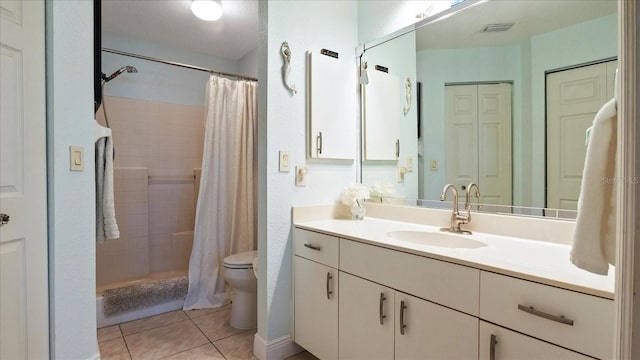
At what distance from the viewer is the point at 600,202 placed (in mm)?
573

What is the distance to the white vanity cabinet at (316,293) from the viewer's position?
1.56 metres

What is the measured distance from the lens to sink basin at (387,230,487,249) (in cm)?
142

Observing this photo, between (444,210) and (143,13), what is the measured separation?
105 inches

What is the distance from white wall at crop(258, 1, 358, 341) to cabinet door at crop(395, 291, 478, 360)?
2.58 ft

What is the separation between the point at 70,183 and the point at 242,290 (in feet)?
4.14

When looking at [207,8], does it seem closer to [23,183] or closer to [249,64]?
[249,64]

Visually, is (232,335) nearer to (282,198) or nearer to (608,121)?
(282,198)

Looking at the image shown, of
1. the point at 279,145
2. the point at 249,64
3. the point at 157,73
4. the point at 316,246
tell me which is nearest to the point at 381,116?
the point at 279,145

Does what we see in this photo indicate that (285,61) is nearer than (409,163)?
Yes

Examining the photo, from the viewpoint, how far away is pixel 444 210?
168 cm

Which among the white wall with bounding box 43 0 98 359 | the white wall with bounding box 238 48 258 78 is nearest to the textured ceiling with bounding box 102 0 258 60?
the white wall with bounding box 238 48 258 78

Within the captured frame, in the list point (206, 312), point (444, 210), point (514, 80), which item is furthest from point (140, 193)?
point (514, 80)

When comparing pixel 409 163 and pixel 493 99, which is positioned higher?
pixel 493 99

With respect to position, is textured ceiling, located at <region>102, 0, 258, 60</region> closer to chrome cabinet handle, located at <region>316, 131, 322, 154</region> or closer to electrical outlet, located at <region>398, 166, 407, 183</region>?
chrome cabinet handle, located at <region>316, 131, 322, 154</region>
